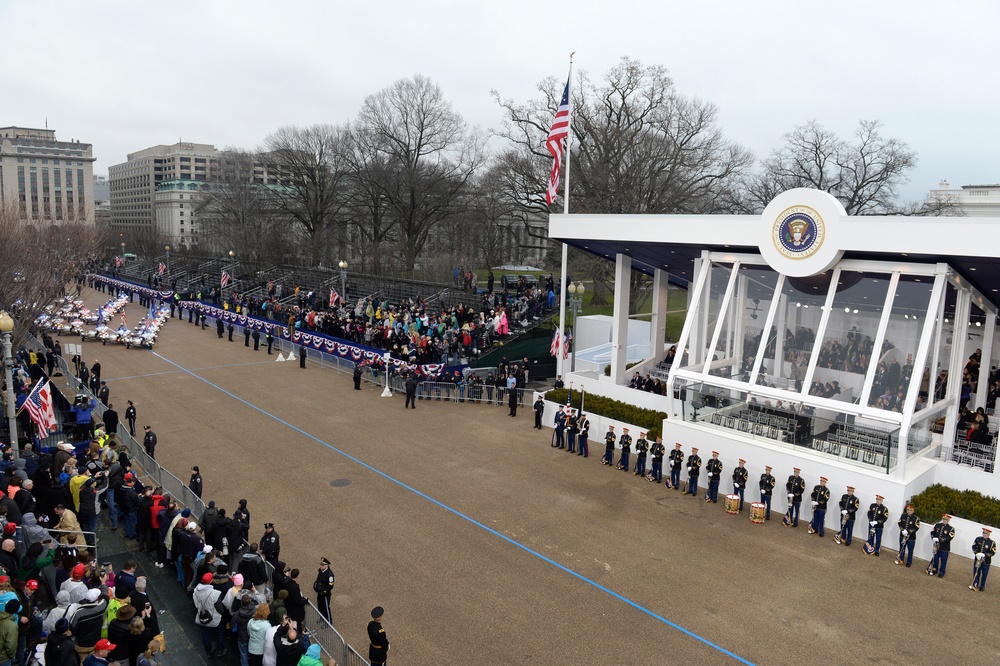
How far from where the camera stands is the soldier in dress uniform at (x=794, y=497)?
626 inches

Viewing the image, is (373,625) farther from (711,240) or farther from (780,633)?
(711,240)

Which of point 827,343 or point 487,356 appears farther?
point 487,356

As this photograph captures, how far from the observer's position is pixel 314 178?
64.2 m

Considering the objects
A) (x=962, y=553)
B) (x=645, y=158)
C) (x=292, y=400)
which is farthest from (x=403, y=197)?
(x=962, y=553)

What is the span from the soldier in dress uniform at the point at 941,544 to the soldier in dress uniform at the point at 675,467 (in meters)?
5.88

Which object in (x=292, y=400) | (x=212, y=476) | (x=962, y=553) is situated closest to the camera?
(x=962, y=553)

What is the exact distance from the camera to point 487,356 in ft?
100

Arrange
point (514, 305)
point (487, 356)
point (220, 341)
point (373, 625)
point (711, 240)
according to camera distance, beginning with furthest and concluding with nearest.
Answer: point (220, 341) → point (514, 305) → point (487, 356) → point (711, 240) → point (373, 625)

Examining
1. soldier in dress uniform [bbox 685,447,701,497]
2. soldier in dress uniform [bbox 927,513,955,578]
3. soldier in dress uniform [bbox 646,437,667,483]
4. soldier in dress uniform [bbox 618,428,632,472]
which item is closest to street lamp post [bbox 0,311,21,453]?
soldier in dress uniform [bbox 618,428,632,472]

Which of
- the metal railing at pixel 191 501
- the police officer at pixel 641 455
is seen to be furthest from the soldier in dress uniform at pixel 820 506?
the metal railing at pixel 191 501

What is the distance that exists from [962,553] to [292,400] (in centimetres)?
2151

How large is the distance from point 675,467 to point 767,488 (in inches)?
100.0

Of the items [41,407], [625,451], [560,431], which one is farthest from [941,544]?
[41,407]

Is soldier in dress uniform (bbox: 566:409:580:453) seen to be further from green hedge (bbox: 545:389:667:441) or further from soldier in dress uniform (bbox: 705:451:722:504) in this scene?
soldier in dress uniform (bbox: 705:451:722:504)
